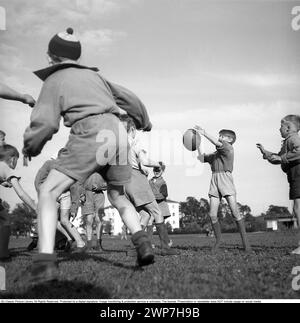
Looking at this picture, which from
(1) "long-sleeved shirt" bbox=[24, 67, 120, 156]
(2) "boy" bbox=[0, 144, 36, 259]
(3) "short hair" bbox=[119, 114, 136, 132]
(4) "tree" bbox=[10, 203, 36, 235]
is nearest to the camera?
(1) "long-sleeved shirt" bbox=[24, 67, 120, 156]

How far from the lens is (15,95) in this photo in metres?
4.64

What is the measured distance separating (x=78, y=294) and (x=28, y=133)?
158cm

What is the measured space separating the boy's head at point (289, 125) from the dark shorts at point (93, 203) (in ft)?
17.8

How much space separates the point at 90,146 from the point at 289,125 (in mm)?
4254

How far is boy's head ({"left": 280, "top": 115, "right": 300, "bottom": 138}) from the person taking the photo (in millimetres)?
6973

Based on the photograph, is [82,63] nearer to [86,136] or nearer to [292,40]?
[86,136]

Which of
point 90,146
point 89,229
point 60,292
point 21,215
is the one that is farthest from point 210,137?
point 21,215

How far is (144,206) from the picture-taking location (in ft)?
24.5

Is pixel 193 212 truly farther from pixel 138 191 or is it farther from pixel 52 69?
pixel 52 69

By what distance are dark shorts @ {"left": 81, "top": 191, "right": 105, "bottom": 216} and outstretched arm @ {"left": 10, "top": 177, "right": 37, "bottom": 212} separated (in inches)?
179

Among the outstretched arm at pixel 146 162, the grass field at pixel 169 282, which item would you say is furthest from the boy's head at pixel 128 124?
the grass field at pixel 169 282

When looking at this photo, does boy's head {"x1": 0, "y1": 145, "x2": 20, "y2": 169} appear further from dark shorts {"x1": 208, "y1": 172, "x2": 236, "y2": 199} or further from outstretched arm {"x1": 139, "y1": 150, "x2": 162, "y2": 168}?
dark shorts {"x1": 208, "y1": 172, "x2": 236, "y2": 199}

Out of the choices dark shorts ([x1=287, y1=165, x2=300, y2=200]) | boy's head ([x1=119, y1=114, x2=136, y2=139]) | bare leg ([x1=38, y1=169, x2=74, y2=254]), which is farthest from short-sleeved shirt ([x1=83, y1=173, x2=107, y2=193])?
bare leg ([x1=38, y1=169, x2=74, y2=254])
